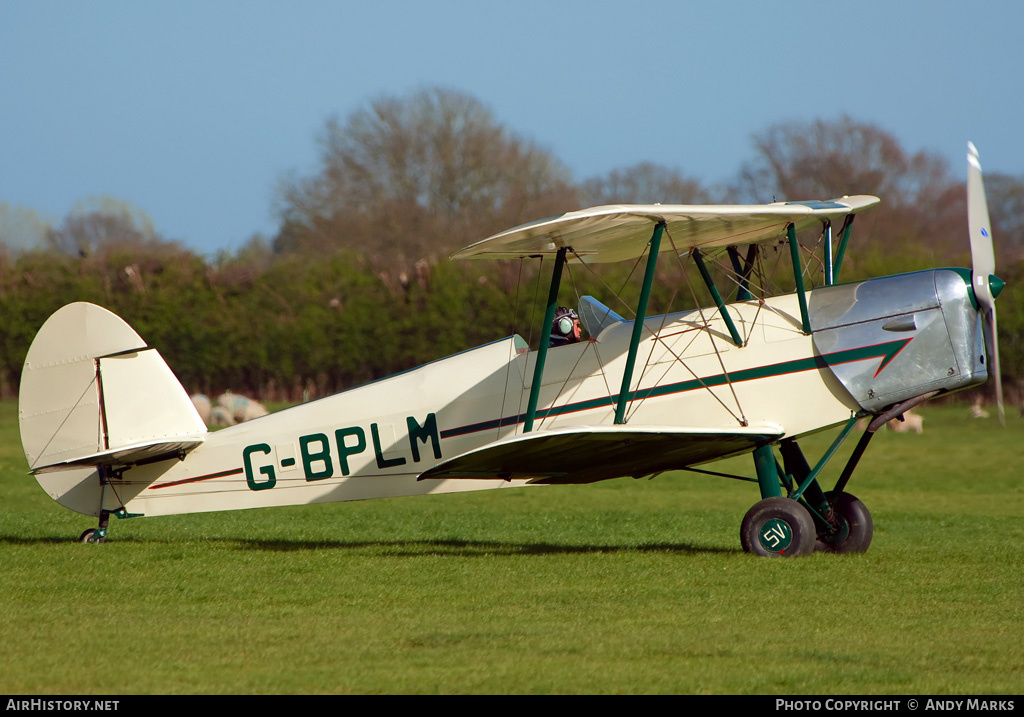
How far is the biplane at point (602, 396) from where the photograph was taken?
331 inches

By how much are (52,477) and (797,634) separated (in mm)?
6827

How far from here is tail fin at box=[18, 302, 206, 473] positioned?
9.74 metres

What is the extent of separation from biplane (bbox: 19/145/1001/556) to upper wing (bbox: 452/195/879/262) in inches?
1.1

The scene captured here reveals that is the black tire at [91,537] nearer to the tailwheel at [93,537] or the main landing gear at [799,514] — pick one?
the tailwheel at [93,537]

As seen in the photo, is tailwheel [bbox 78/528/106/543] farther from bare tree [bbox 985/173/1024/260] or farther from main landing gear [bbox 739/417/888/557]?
bare tree [bbox 985/173/1024/260]

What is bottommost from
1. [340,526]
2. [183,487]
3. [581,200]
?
[340,526]

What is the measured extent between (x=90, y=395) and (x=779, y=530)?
19.3 ft

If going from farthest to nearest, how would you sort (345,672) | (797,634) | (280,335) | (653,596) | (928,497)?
(280,335)
(928,497)
(653,596)
(797,634)
(345,672)

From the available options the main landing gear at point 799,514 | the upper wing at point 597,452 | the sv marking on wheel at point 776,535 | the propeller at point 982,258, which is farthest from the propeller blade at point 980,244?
the sv marking on wheel at point 776,535

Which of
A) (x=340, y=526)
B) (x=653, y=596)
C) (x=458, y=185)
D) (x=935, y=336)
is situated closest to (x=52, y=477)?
(x=340, y=526)

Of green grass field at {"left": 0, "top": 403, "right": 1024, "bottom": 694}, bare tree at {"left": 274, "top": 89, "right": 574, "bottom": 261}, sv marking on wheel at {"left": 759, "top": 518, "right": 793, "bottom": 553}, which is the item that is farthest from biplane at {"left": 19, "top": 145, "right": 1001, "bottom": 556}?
bare tree at {"left": 274, "top": 89, "right": 574, "bottom": 261}

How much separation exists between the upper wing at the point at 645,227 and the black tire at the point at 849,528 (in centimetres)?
224

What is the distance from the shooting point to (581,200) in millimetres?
53594

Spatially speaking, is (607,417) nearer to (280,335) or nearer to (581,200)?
(280,335)
